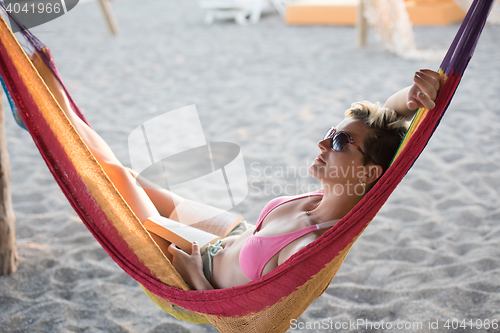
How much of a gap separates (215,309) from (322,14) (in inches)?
230

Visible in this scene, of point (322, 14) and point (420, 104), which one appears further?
point (322, 14)

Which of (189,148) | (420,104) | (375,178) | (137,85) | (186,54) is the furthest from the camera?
(186,54)

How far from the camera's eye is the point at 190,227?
137 cm

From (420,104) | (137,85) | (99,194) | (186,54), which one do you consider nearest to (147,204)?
(99,194)

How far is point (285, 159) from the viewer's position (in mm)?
2648

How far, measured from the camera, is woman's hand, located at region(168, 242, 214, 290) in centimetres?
119

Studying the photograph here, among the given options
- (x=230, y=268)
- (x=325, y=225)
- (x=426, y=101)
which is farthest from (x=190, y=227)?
(x=426, y=101)

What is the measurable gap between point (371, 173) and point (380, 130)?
0.12m

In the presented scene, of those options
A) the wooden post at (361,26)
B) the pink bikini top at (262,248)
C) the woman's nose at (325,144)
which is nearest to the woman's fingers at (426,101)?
the woman's nose at (325,144)

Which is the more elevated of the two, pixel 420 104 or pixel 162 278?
pixel 420 104

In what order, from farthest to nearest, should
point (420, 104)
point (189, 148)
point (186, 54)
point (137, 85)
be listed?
point (186, 54), point (137, 85), point (189, 148), point (420, 104)

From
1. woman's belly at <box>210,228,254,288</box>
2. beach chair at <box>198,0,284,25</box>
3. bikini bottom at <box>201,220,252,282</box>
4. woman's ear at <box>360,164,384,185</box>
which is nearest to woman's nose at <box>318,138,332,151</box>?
woman's ear at <box>360,164,384,185</box>

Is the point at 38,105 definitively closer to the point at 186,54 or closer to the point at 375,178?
the point at 375,178

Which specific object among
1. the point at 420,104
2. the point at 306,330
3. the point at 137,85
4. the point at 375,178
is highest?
the point at 420,104
